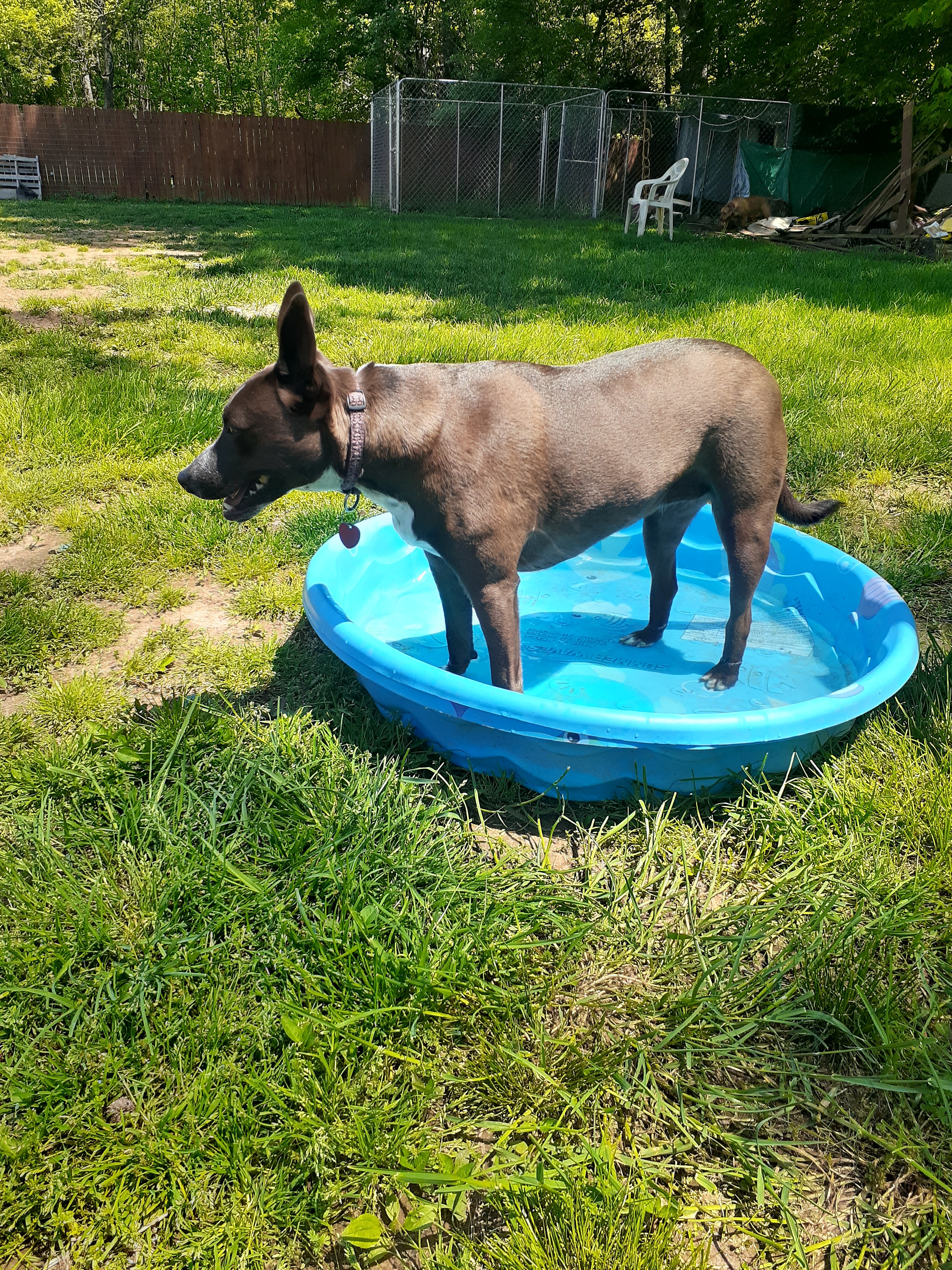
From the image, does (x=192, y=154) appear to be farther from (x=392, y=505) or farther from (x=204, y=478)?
(x=392, y=505)

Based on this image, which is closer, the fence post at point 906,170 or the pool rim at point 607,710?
the pool rim at point 607,710

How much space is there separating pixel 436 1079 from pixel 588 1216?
448mm

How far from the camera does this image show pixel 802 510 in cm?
360

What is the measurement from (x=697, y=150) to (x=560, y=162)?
10.9 ft

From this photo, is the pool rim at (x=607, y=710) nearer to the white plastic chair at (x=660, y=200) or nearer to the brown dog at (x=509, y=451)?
the brown dog at (x=509, y=451)

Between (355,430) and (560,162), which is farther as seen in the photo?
(560,162)

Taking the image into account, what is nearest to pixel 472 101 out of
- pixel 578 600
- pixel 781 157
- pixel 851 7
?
pixel 781 157

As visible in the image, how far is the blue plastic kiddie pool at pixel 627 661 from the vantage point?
2.55m

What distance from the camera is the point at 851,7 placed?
20.6 metres

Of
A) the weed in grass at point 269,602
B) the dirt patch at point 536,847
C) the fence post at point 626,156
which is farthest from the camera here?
the fence post at point 626,156

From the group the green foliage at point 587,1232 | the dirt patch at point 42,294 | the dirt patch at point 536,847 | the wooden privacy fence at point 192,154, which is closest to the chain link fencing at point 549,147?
the wooden privacy fence at point 192,154

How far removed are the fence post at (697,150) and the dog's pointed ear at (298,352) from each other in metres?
20.1

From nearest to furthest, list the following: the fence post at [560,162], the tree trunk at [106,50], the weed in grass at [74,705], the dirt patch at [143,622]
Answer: the weed in grass at [74,705], the dirt patch at [143,622], the fence post at [560,162], the tree trunk at [106,50]

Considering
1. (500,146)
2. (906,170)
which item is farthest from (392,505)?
(500,146)
